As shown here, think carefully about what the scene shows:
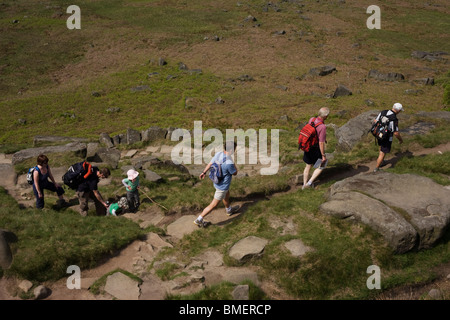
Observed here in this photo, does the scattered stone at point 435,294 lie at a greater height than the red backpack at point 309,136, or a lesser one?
lesser

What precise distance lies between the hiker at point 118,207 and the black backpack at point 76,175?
1.53m

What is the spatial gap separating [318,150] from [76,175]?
893 centimetres

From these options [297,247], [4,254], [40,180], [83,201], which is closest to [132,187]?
[83,201]

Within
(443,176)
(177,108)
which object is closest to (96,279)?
(443,176)

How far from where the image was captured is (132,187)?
12.8 metres

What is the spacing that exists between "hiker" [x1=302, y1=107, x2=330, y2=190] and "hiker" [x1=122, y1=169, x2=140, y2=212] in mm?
6439

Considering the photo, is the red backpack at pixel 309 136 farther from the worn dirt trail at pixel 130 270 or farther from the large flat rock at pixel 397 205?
the worn dirt trail at pixel 130 270

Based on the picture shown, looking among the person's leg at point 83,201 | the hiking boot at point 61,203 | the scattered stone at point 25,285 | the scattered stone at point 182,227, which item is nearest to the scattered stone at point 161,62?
the hiking boot at point 61,203

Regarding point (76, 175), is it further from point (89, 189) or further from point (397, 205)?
point (397, 205)

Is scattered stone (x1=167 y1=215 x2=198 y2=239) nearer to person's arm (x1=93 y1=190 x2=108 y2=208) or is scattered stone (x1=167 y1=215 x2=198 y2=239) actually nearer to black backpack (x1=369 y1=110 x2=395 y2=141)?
person's arm (x1=93 y1=190 x2=108 y2=208)

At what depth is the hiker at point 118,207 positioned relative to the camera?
12844 mm

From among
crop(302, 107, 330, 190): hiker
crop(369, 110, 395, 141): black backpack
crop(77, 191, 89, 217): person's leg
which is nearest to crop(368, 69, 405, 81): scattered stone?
crop(369, 110, 395, 141): black backpack

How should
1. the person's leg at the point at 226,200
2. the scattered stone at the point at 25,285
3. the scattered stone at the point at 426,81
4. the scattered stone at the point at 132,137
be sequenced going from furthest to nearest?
the scattered stone at the point at 426,81
the scattered stone at the point at 132,137
the person's leg at the point at 226,200
the scattered stone at the point at 25,285

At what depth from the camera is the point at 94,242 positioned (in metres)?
10.1
